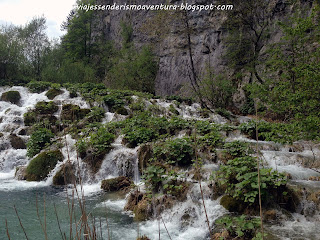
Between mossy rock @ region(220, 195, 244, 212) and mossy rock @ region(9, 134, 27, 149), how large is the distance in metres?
8.37

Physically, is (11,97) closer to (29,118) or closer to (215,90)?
(29,118)

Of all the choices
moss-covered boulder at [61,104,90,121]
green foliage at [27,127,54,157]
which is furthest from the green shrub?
moss-covered boulder at [61,104,90,121]

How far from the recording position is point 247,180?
418 centimetres

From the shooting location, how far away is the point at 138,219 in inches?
188

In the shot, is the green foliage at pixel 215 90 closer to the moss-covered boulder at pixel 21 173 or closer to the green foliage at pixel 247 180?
the moss-covered boulder at pixel 21 173

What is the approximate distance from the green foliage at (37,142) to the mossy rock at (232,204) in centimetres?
661

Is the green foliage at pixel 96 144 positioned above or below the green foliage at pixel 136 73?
below

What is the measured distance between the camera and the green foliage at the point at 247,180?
13.7ft

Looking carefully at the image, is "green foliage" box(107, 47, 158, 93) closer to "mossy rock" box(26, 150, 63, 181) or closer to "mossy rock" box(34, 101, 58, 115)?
"mossy rock" box(34, 101, 58, 115)

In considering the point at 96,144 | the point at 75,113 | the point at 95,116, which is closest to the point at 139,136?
the point at 96,144

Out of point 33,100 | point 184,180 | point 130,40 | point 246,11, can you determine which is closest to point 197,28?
point 246,11

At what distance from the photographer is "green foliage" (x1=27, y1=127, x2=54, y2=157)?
8797 millimetres

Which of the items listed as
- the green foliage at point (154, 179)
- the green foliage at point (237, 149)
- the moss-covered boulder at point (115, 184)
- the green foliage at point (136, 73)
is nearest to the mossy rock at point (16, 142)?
the moss-covered boulder at point (115, 184)

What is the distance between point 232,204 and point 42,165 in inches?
243
